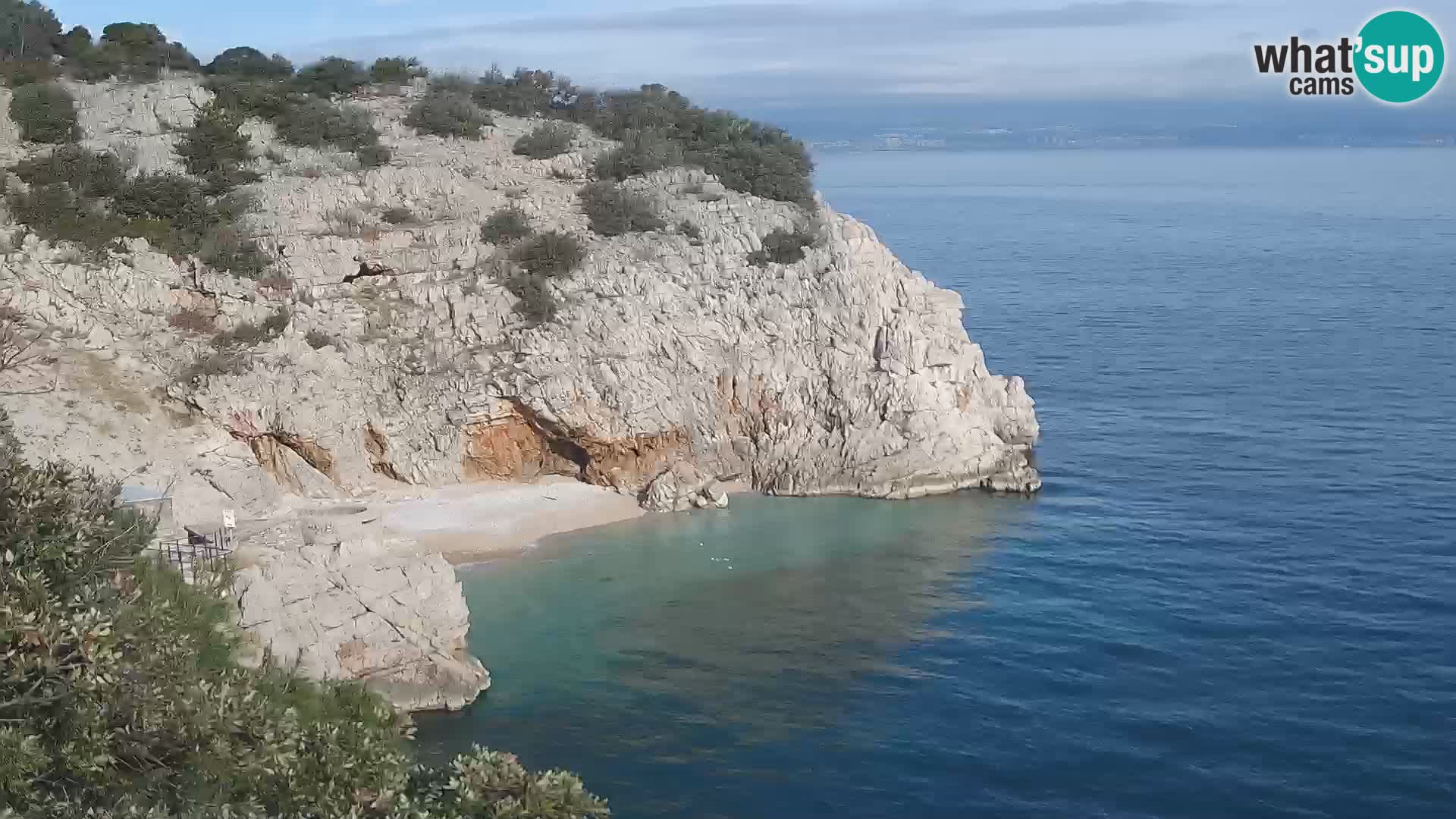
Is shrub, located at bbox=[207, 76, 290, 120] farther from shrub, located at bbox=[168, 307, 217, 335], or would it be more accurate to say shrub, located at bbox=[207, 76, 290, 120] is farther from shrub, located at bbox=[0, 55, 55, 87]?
shrub, located at bbox=[168, 307, 217, 335]

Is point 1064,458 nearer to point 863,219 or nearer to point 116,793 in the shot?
point 116,793

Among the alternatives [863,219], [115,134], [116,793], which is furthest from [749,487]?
[863,219]

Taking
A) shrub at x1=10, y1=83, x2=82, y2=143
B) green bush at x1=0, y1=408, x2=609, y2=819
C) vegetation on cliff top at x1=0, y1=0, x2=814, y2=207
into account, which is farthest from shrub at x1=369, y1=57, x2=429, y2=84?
green bush at x1=0, y1=408, x2=609, y2=819

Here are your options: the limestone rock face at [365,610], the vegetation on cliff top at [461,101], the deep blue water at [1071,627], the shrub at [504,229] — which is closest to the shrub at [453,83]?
the vegetation on cliff top at [461,101]

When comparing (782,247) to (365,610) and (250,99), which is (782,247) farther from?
(365,610)

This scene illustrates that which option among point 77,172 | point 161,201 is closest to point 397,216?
point 161,201

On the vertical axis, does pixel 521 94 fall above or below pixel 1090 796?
above
